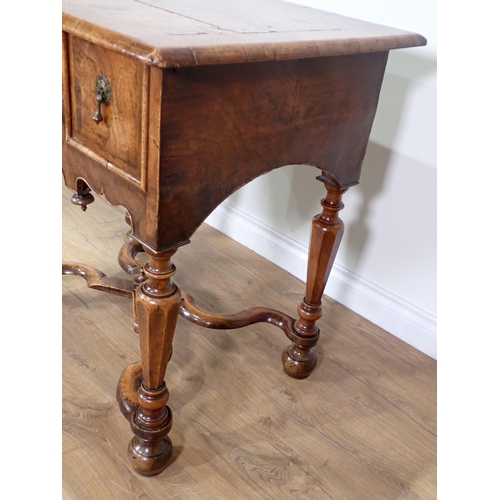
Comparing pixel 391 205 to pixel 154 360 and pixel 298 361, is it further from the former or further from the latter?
pixel 154 360

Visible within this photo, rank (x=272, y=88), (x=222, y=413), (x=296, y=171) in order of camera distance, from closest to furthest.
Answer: (x=272, y=88), (x=222, y=413), (x=296, y=171)

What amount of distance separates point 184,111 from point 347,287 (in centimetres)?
97

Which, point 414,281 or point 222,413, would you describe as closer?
point 222,413

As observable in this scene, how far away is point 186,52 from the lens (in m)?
0.70

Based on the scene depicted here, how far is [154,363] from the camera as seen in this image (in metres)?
0.97

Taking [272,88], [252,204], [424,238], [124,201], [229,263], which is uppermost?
[272,88]

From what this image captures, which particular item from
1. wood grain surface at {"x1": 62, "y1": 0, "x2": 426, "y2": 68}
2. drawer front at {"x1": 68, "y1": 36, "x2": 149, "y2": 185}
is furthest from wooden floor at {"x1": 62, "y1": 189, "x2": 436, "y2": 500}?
wood grain surface at {"x1": 62, "y1": 0, "x2": 426, "y2": 68}

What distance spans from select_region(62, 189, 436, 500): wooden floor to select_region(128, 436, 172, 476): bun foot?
0.07 feet

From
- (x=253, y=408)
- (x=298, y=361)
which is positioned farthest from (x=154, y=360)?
(x=298, y=361)

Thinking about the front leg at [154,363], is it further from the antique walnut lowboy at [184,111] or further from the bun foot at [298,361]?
the bun foot at [298,361]

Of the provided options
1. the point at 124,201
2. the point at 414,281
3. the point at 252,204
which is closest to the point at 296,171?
the point at 252,204

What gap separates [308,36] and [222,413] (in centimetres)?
78

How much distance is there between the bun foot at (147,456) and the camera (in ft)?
3.42
